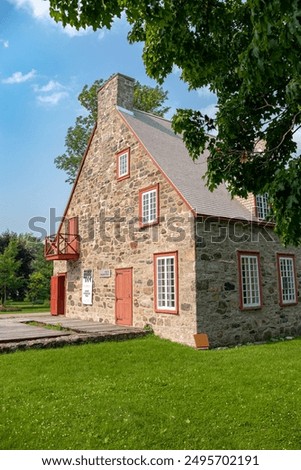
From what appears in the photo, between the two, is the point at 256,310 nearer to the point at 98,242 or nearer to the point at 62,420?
the point at 98,242

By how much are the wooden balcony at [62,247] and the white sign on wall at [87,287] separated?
4.22 ft

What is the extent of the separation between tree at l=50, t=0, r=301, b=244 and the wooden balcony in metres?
11.4

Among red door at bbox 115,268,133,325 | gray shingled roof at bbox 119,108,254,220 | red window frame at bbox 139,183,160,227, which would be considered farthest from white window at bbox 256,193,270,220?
red door at bbox 115,268,133,325

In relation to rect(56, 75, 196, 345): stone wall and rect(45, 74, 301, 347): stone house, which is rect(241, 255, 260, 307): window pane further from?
rect(56, 75, 196, 345): stone wall

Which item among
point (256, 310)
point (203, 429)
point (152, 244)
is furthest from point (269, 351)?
point (203, 429)

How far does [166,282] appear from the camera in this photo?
11.9 meters

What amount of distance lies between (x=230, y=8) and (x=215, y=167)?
9.03ft

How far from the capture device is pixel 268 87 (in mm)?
6500

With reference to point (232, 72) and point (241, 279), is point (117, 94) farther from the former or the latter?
point (232, 72)

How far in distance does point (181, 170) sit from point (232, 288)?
478 centimetres

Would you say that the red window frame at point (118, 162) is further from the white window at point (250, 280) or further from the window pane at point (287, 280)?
the window pane at point (287, 280)

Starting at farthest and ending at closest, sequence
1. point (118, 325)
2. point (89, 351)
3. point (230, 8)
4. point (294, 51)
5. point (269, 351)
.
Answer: point (118, 325) < point (269, 351) < point (89, 351) < point (230, 8) < point (294, 51)

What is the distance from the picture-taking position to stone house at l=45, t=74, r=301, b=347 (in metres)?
11.4

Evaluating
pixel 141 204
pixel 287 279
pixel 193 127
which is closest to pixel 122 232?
pixel 141 204
